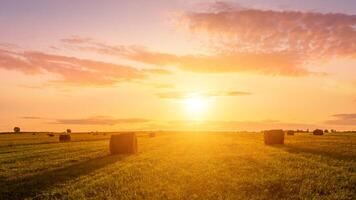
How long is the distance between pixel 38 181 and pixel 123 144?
49.8 feet

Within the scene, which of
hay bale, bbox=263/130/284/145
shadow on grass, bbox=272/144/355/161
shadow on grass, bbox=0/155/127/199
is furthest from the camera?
hay bale, bbox=263/130/284/145

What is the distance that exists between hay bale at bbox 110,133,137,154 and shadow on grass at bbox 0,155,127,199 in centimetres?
939

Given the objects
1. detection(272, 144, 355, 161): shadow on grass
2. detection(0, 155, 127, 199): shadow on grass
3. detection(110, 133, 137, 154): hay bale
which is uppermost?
detection(110, 133, 137, 154): hay bale

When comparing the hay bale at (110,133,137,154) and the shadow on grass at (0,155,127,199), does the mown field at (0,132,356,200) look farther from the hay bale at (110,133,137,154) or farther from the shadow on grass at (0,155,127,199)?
the hay bale at (110,133,137,154)

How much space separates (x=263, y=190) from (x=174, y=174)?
5.21m

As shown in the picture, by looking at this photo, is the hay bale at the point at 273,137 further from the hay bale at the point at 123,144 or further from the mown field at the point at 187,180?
the mown field at the point at 187,180

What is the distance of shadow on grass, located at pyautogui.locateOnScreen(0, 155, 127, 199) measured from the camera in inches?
629

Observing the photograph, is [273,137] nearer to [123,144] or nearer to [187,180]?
[123,144]

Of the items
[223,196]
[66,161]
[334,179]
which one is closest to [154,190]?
[223,196]

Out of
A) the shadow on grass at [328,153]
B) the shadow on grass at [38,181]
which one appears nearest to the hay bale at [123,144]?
the shadow on grass at [38,181]

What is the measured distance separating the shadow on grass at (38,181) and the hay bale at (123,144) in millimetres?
9390

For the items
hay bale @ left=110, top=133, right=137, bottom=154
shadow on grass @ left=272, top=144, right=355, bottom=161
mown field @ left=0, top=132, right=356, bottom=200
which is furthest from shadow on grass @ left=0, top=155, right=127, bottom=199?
shadow on grass @ left=272, top=144, right=355, bottom=161

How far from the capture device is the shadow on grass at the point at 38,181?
16.0 metres

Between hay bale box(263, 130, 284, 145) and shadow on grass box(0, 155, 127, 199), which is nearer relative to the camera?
shadow on grass box(0, 155, 127, 199)
